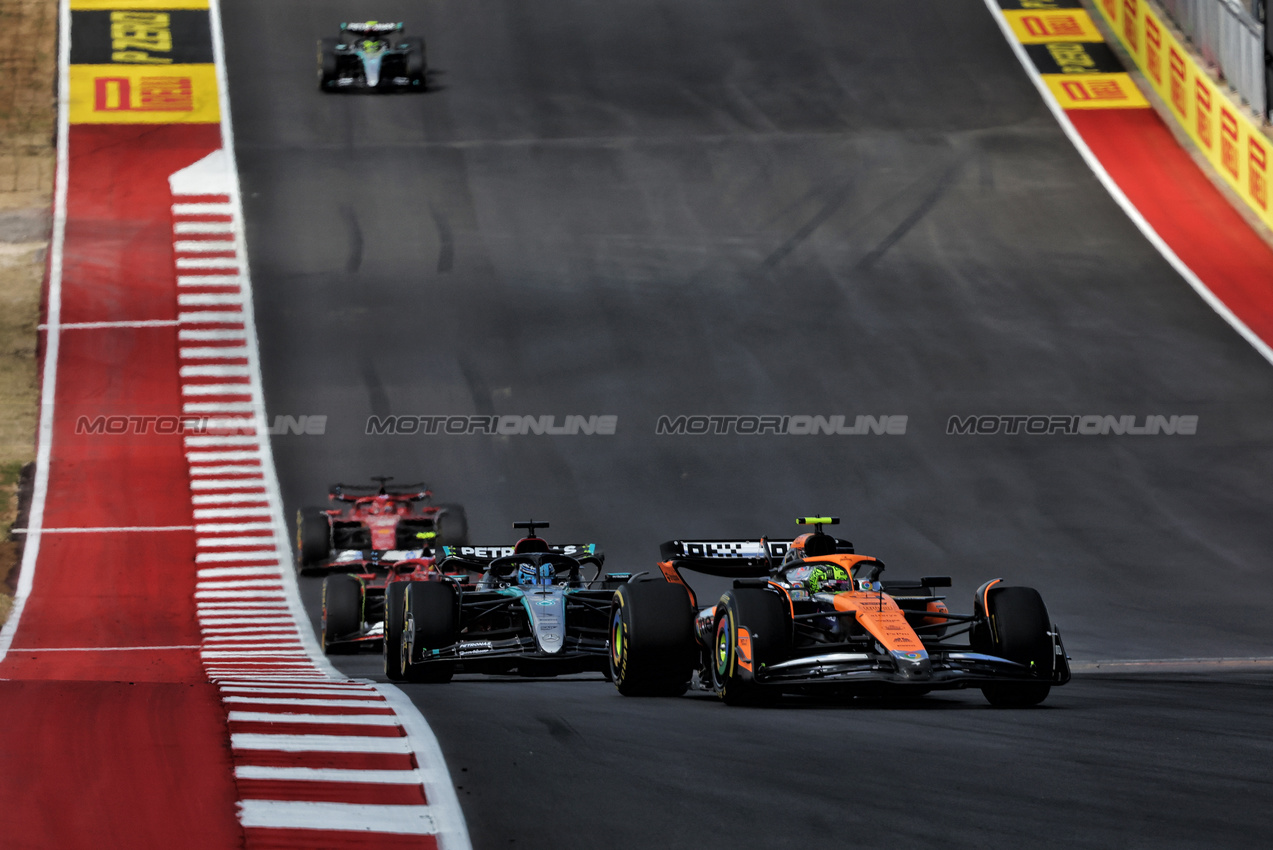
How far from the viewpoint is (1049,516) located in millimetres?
22562

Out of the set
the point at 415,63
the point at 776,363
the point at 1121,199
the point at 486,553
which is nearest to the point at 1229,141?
the point at 1121,199

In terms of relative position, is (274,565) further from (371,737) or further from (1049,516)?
(371,737)

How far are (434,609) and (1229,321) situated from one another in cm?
1937

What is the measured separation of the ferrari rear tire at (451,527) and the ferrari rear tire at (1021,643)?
1080 centimetres

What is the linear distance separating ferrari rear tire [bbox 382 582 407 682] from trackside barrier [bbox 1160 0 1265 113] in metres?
25.1

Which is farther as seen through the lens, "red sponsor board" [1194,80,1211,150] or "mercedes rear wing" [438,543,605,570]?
"red sponsor board" [1194,80,1211,150]

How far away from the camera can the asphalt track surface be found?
8156 millimetres

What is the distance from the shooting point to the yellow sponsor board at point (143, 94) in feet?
120

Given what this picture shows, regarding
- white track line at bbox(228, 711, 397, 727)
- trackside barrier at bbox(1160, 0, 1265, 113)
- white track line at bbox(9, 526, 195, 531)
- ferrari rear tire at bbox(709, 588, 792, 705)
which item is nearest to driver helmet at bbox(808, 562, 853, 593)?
ferrari rear tire at bbox(709, 588, 792, 705)

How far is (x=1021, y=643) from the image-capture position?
1152cm

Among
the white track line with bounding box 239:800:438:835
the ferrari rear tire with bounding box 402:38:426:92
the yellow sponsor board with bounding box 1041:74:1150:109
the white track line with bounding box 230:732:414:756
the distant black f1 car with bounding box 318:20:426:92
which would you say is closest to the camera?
the white track line with bounding box 239:800:438:835

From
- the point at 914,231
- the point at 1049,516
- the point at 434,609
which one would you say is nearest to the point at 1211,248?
the point at 914,231

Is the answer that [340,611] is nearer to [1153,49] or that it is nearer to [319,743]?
[319,743]

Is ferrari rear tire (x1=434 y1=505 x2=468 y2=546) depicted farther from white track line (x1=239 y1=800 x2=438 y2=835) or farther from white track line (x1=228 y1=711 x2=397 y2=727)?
white track line (x1=239 y1=800 x2=438 y2=835)
